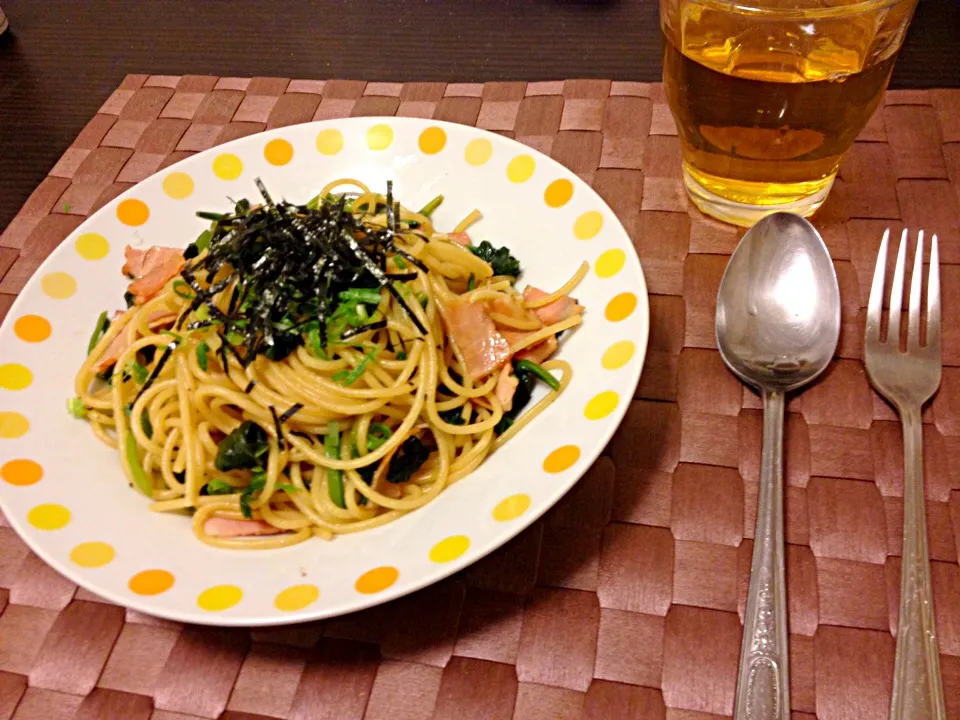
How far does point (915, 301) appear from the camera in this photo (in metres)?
1.75

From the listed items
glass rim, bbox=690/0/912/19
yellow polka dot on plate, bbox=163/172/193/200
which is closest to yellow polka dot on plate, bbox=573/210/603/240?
glass rim, bbox=690/0/912/19

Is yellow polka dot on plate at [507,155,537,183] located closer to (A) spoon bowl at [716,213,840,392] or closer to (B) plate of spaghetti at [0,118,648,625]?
(B) plate of spaghetti at [0,118,648,625]

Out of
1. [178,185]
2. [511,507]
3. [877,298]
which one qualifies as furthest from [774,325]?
[178,185]

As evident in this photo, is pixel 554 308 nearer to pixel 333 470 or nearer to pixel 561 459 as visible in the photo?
pixel 561 459

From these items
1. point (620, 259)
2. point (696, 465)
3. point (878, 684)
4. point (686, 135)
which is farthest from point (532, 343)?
point (878, 684)

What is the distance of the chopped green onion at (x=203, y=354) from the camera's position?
1671 millimetres

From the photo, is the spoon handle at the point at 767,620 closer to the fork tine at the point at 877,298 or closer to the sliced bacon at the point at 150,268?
the fork tine at the point at 877,298

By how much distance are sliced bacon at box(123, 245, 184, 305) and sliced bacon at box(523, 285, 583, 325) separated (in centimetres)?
85

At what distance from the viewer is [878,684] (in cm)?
132

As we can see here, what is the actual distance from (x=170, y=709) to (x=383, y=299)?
881 mm

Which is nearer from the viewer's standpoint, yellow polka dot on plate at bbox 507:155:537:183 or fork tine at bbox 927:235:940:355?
fork tine at bbox 927:235:940:355

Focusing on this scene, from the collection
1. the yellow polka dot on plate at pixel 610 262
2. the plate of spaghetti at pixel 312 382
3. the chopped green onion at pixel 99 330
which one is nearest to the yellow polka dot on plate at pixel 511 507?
the plate of spaghetti at pixel 312 382

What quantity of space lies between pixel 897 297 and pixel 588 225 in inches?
28.6

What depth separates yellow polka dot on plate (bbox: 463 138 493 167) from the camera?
1.95 m
